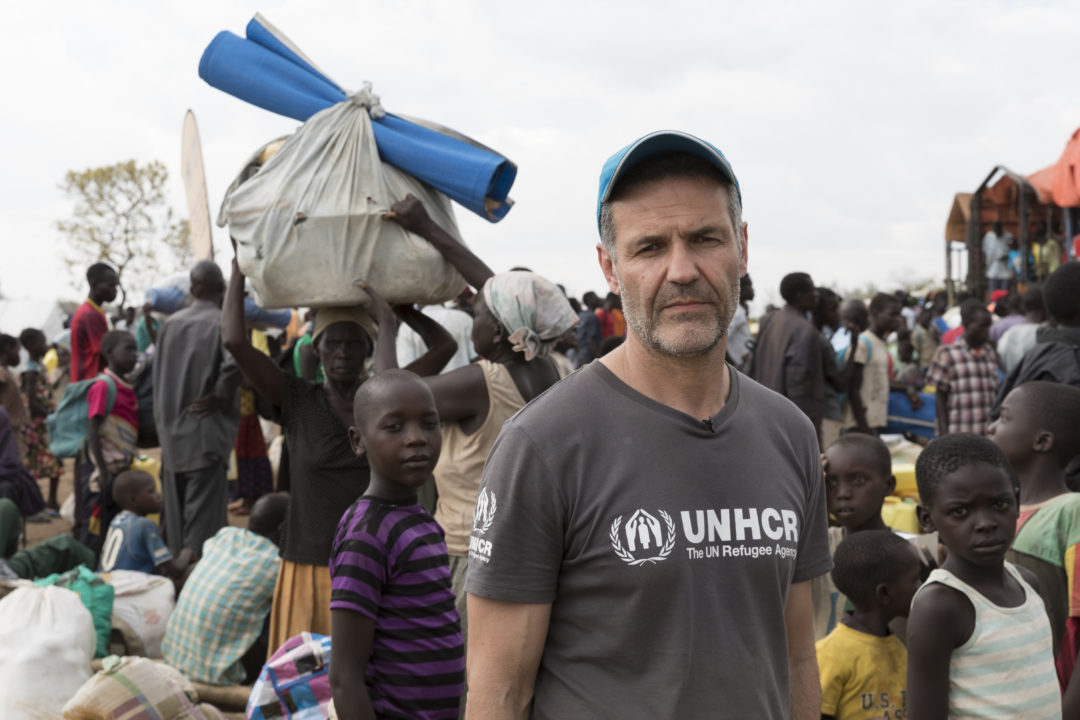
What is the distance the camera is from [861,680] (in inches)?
108

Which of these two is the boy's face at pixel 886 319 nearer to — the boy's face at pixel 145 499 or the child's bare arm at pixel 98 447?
the boy's face at pixel 145 499

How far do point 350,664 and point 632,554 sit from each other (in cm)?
133

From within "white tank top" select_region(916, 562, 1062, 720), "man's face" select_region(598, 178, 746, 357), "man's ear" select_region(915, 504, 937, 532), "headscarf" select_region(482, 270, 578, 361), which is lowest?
"white tank top" select_region(916, 562, 1062, 720)

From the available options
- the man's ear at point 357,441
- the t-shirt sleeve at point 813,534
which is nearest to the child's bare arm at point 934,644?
the t-shirt sleeve at point 813,534

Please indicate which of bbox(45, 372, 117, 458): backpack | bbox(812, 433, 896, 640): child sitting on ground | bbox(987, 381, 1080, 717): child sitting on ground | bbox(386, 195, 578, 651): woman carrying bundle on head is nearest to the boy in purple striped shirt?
bbox(386, 195, 578, 651): woman carrying bundle on head

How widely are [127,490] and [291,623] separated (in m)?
2.67

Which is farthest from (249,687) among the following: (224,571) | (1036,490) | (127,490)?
(1036,490)

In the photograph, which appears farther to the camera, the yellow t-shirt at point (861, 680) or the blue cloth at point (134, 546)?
the blue cloth at point (134, 546)

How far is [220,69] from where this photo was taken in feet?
12.1

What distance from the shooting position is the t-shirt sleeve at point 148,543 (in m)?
5.61

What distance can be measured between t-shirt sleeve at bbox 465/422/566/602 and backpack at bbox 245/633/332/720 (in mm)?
1831

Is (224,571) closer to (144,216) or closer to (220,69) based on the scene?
(220,69)

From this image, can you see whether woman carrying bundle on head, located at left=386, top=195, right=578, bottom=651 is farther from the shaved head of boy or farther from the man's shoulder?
the shaved head of boy

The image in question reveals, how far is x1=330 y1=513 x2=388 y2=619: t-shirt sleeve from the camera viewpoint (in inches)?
101
